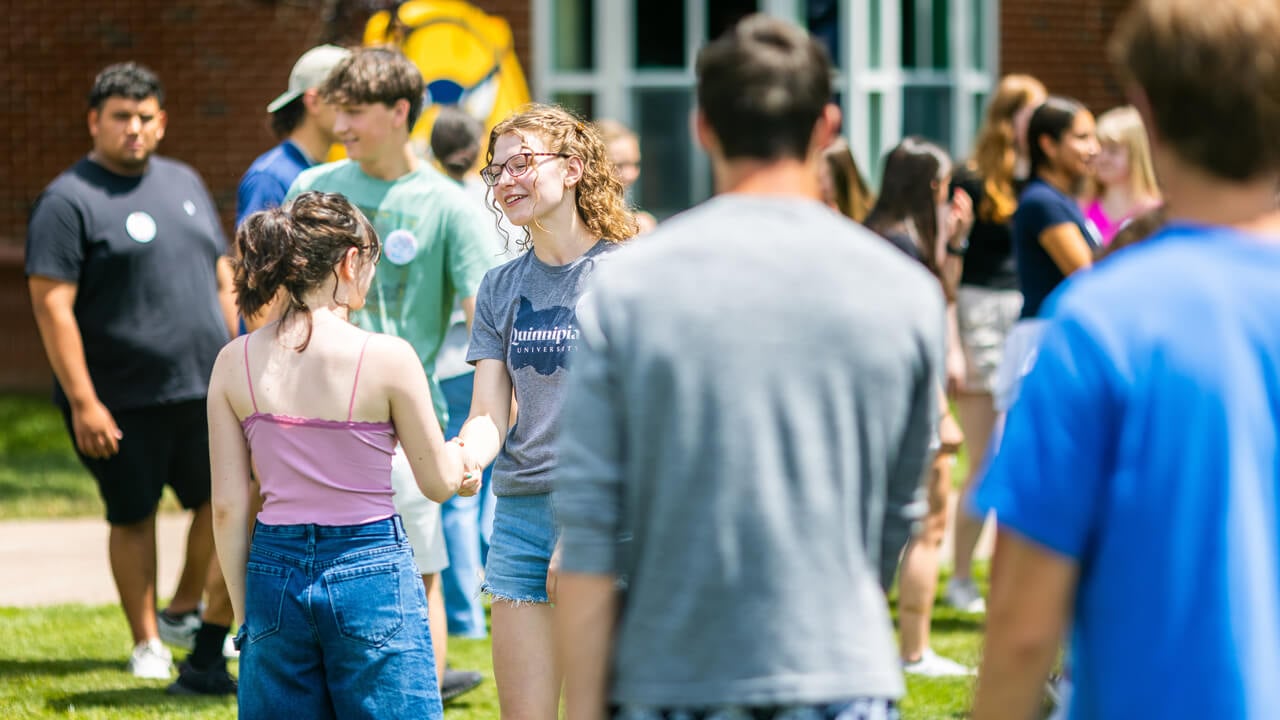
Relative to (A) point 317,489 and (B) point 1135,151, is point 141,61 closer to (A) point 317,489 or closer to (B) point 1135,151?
A: (B) point 1135,151

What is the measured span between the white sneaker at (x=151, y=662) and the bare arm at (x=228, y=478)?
8.32 feet

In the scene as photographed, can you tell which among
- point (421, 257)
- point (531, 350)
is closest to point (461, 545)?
point (421, 257)

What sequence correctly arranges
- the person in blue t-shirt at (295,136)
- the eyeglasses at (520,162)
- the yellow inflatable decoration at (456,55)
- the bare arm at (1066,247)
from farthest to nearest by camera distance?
the yellow inflatable decoration at (456,55), the bare arm at (1066,247), the person in blue t-shirt at (295,136), the eyeglasses at (520,162)

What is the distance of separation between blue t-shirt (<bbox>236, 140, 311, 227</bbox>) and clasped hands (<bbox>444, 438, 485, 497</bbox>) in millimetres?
1940

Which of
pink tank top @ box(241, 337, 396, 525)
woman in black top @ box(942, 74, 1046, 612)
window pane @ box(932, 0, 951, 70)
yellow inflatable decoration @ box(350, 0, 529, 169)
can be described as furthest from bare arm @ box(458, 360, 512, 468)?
window pane @ box(932, 0, 951, 70)

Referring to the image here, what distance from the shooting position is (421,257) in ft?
16.8

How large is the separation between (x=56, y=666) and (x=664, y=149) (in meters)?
8.39

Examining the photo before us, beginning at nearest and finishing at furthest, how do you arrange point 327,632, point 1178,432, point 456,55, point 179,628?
point 1178,432 < point 327,632 < point 179,628 < point 456,55

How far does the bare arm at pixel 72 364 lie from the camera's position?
5887 millimetres

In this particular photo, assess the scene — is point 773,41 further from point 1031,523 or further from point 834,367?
point 1031,523

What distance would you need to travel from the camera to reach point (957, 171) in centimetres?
793

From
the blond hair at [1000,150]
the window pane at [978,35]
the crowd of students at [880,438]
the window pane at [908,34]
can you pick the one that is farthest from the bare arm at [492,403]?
the window pane at [978,35]

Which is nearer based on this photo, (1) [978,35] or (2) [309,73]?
(2) [309,73]

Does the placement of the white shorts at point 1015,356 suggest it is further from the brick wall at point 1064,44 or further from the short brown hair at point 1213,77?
the brick wall at point 1064,44
